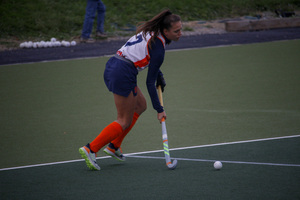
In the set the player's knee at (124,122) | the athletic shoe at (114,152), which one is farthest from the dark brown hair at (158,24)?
the athletic shoe at (114,152)

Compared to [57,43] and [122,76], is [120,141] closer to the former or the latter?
[122,76]

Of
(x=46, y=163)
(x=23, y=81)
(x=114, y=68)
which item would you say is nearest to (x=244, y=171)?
(x=114, y=68)

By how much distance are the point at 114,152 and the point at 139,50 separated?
1172 millimetres

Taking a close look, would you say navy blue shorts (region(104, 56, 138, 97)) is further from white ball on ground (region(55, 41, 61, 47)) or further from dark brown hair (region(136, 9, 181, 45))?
white ball on ground (region(55, 41, 61, 47))

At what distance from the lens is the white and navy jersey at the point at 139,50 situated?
425 centimetres

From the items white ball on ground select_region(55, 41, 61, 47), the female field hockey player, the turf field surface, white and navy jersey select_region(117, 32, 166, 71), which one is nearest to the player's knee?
the female field hockey player

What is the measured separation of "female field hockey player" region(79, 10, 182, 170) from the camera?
165 inches

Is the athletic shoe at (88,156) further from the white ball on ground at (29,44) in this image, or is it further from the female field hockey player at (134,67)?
the white ball on ground at (29,44)

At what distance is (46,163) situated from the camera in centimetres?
488

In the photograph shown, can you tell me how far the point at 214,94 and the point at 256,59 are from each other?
3196mm

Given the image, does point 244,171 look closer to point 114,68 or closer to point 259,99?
point 114,68

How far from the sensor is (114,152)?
4.73 meters

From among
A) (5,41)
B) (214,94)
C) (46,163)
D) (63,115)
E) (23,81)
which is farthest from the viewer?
(5,41)

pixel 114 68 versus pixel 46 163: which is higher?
pixel 114 68
